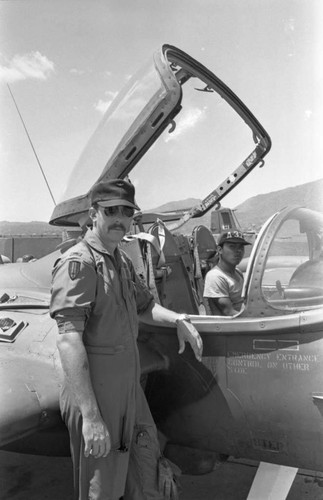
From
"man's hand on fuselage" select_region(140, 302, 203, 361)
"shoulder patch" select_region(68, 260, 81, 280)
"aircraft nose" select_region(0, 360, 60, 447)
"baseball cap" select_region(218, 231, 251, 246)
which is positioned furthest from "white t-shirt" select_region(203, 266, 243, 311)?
"shoulder patch" select_region(68, 260, 81, 280)

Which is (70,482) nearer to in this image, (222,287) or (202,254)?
(222,287)

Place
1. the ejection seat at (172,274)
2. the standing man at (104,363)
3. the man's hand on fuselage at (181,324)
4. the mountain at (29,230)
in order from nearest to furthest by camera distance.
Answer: the standing man at (104,363) → the man's hand on fuselage at (181,324) → the ejection seat at (172,274) → the mountain at (29,230)

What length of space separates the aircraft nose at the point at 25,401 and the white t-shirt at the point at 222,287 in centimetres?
137

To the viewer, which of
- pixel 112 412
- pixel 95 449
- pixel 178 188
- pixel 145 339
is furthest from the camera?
Result: pixel 178 188

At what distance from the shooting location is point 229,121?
5031mm

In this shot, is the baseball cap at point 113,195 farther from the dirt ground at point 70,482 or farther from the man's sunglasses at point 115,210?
the dirt ground at point 70,482

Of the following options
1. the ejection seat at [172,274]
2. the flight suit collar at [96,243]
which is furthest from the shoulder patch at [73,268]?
the ejection seat at [172,274]

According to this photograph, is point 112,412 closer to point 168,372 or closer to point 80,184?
point 168,372

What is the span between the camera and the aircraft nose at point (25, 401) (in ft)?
7.73

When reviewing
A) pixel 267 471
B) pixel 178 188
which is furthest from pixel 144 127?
pixel 267 471

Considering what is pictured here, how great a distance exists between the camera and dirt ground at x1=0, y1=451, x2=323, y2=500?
11.7 ft

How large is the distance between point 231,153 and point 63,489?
145 inches

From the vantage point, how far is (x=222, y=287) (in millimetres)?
3521

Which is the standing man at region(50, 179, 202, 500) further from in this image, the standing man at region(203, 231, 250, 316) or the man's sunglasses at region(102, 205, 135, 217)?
the standing man at region(203, 231, 250, 316)
